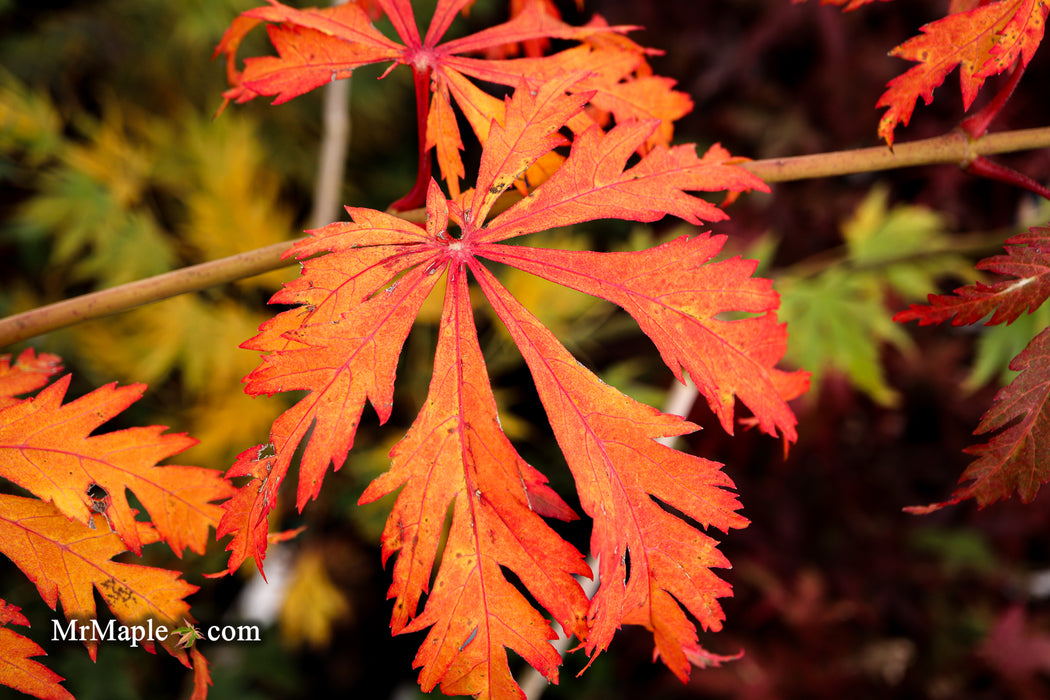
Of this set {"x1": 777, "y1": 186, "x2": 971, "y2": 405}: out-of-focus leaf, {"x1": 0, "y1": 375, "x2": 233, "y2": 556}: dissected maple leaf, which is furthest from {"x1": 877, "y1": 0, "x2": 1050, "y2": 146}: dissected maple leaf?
{"x1": 777, "y1": 186, "x2": 971, "y2": 405}: out-of-focus leaf

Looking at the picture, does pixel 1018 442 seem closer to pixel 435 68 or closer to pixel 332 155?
pixel 435 68

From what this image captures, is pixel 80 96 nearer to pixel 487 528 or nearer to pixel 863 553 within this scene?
pixel 487 528

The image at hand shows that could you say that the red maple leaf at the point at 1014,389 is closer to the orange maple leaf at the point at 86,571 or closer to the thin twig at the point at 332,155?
the orange maple leaf at the point at 86,571

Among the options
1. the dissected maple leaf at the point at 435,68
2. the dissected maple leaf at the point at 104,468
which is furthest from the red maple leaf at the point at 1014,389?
the dissected maple leaf at the point at 104,468

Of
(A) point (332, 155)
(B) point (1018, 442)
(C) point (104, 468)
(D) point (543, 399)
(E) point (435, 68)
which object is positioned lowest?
(B) point (1018, 442)

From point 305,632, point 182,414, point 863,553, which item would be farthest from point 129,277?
point 863,553

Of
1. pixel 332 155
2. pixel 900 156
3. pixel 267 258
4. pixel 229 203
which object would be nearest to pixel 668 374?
pixel 332 155
